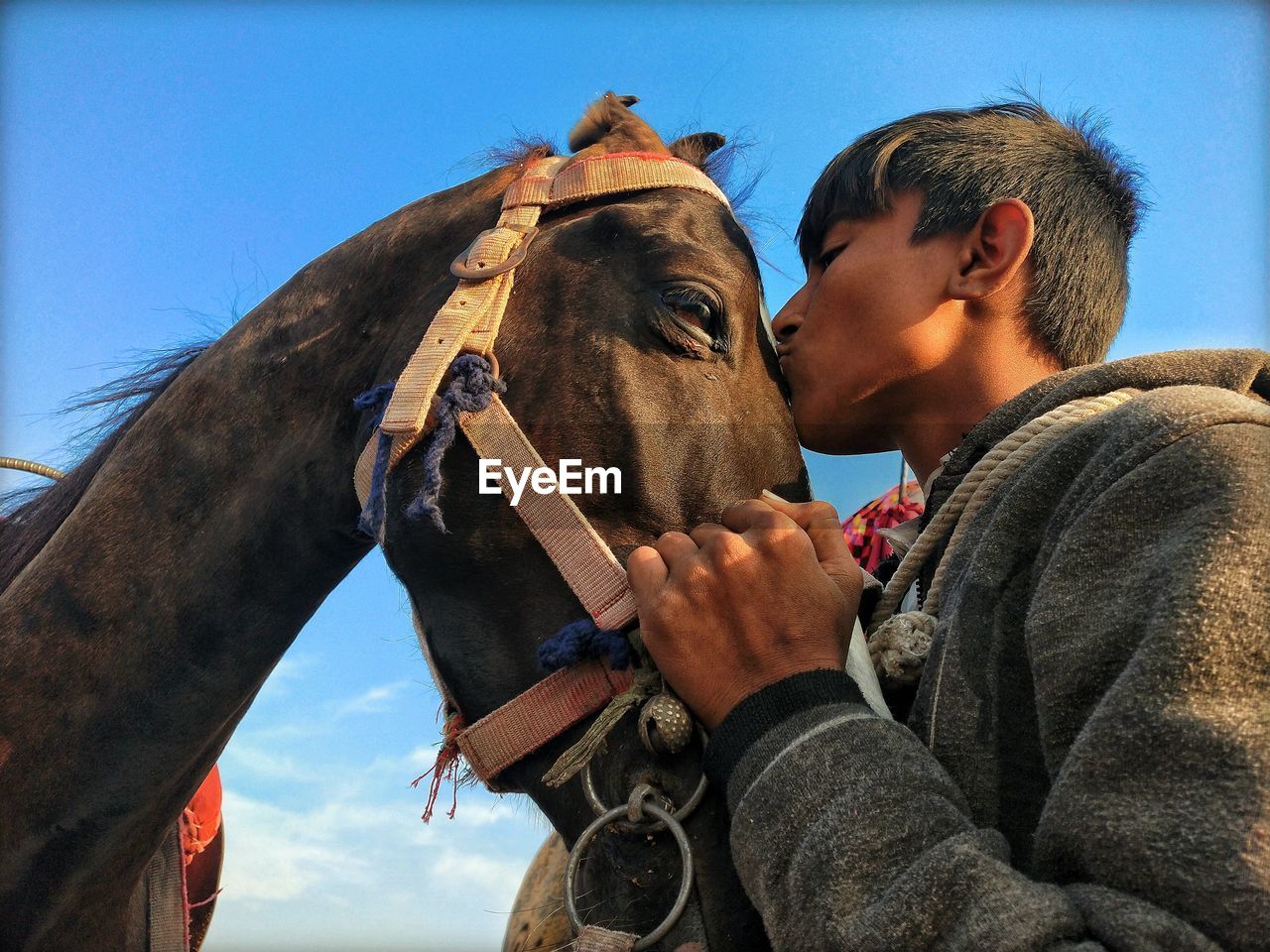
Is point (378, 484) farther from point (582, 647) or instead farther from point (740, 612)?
point (740, 612)

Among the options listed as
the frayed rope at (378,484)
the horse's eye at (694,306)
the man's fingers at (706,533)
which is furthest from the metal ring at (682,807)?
the horse's eye at (694,306)

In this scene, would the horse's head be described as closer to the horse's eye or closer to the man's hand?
the horse's eye

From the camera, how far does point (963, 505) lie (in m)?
1.68

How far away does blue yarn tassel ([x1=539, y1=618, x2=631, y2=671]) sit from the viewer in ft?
5.22

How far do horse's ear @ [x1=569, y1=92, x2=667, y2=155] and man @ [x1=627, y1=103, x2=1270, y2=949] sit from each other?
2.49 ft

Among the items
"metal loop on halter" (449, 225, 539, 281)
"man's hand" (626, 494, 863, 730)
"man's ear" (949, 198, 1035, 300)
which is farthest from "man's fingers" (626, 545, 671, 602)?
"man's ear" (949, 198, 1035, 300)

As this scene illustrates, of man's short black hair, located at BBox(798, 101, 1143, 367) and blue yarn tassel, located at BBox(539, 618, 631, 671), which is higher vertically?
man's short black hair, located at BBox(798, 101, 1143, 367)

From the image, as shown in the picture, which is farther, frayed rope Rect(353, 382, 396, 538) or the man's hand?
frayed rope Rect(353, 382, 396, 538)

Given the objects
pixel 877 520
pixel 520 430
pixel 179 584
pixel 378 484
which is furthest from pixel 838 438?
pixel 877 520

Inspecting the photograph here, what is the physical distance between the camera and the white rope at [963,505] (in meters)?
1.54

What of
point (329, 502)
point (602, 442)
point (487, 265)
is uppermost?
point (487, 265)

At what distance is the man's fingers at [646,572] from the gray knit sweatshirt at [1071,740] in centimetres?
24

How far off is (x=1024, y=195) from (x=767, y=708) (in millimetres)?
1348

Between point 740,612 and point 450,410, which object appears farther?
point 450,410
